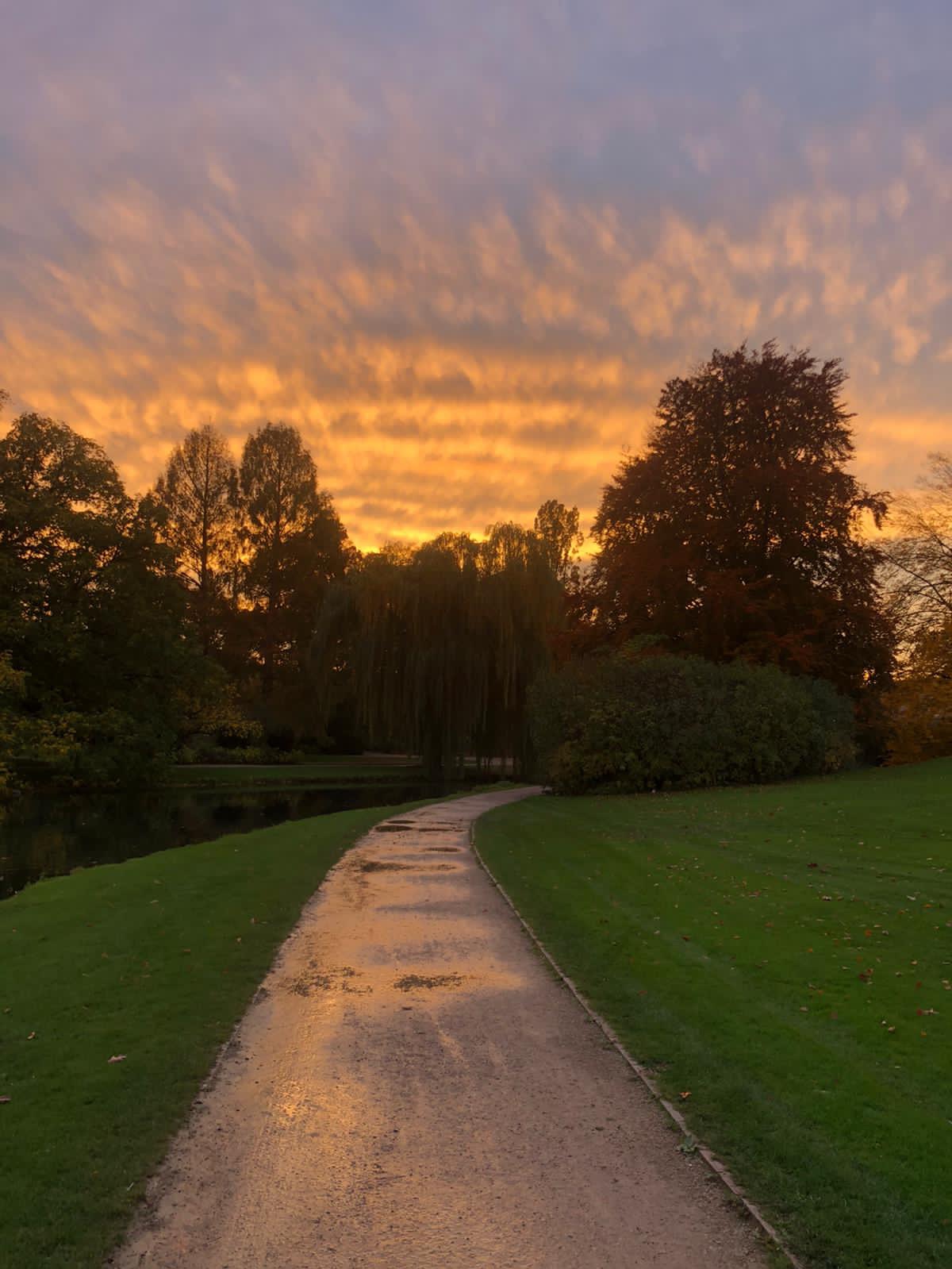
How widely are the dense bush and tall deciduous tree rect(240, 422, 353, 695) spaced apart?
30218 millimetres

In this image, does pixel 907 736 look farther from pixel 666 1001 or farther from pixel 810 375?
pixel 666 1001

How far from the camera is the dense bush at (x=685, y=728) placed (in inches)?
856

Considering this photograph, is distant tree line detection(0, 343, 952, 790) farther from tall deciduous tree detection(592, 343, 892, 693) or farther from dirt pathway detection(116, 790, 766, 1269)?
dirt pathway detection(116, 790, 766, 1269)

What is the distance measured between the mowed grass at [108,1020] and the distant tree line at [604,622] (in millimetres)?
7984

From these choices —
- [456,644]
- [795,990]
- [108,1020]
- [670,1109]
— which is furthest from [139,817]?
[670,1109]

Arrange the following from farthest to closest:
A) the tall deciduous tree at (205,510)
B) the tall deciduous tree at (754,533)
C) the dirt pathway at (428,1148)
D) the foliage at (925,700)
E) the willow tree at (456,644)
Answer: the tall deciduous tree at (205,510), the willow tree at (456,644), the tall deciduous tree at (754,533), the foliage at (925,700), the dirt pathway at (428,1148)

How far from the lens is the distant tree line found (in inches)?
883

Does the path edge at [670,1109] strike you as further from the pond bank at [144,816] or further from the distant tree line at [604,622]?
the distant tree line at [604,622]

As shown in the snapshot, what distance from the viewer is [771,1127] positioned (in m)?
4.15

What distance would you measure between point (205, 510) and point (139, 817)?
2940 centimetres

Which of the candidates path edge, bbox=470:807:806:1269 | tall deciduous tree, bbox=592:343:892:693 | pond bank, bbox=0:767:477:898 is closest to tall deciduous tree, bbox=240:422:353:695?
pond bank, bbox=0:767:477:898

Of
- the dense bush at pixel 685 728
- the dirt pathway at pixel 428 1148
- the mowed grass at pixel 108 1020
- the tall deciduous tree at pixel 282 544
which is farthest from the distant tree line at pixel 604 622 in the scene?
the tall deciduous tree at pixel 282 544

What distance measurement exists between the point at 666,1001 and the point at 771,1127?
1.94 metres

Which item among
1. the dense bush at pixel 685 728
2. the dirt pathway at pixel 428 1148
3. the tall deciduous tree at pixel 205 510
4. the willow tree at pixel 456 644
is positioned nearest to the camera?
the dirt pathway at pixel 428 1148
